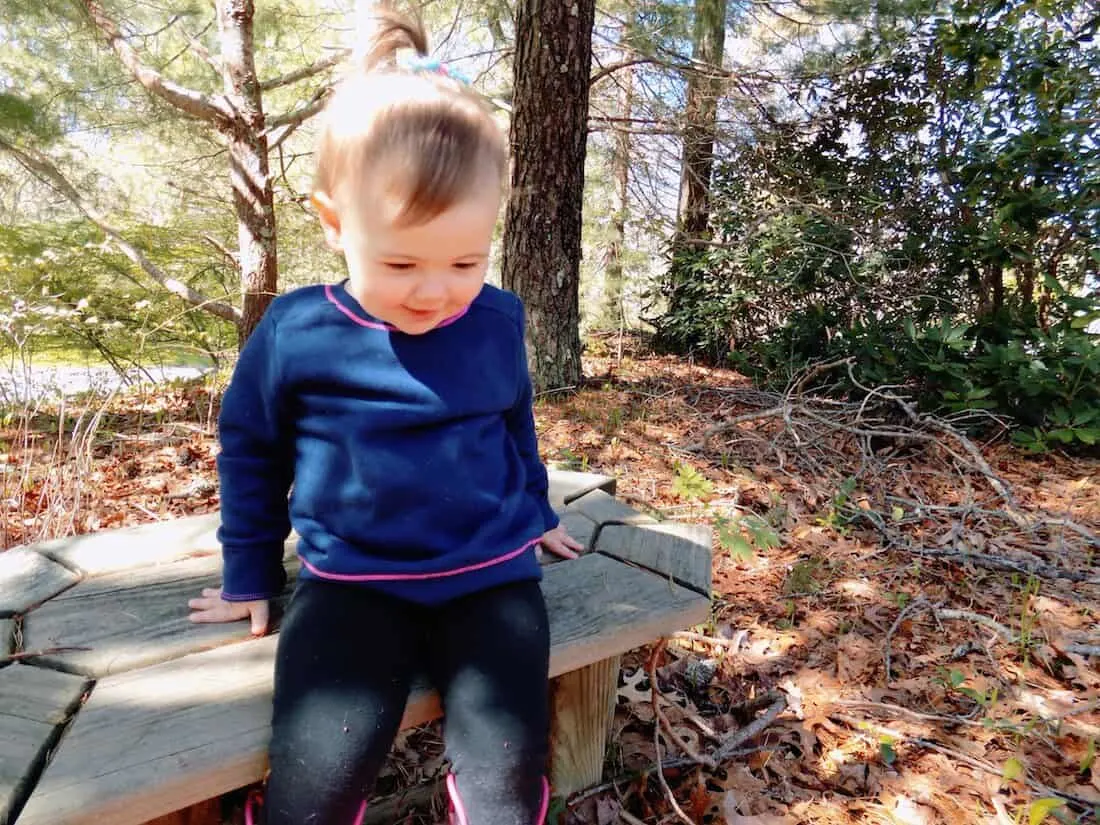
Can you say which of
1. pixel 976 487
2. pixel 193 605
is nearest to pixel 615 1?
pixel 976 487

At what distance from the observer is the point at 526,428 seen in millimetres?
1568

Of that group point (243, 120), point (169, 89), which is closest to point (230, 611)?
point (243, 120)

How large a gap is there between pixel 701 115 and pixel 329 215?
213 inches

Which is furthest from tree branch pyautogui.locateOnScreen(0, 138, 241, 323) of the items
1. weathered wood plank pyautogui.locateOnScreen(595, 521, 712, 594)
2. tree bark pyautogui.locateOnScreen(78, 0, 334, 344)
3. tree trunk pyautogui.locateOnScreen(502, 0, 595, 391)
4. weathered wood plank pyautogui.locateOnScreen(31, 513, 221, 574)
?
weathered wood plank pyautogui.locateOnScreen(595, 521, 712, 594)

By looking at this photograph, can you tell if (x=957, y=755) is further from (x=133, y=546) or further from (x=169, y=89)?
(x=169, y=89)

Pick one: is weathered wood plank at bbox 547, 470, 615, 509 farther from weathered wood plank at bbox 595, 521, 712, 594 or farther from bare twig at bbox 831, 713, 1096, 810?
bare twig at bbox 831, 713, 1096, 810

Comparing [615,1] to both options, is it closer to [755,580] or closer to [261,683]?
[755,580]

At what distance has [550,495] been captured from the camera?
2.06m

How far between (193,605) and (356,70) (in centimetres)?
113

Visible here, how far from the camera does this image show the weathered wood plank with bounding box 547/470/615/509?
6.70ft

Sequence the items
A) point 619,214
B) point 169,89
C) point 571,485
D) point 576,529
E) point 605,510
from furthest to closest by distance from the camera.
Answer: point 619,214, point 169,89, point 571,485, point 605,510, point 576,529

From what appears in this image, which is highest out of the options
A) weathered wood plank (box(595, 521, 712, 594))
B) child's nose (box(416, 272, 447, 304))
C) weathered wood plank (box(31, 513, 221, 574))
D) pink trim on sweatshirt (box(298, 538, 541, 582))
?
child's nose (box(416, 272, 447, 304))

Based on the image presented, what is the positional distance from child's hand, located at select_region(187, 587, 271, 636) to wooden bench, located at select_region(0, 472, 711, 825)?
24 millimetres

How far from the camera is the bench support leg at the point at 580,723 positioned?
1.56 m
